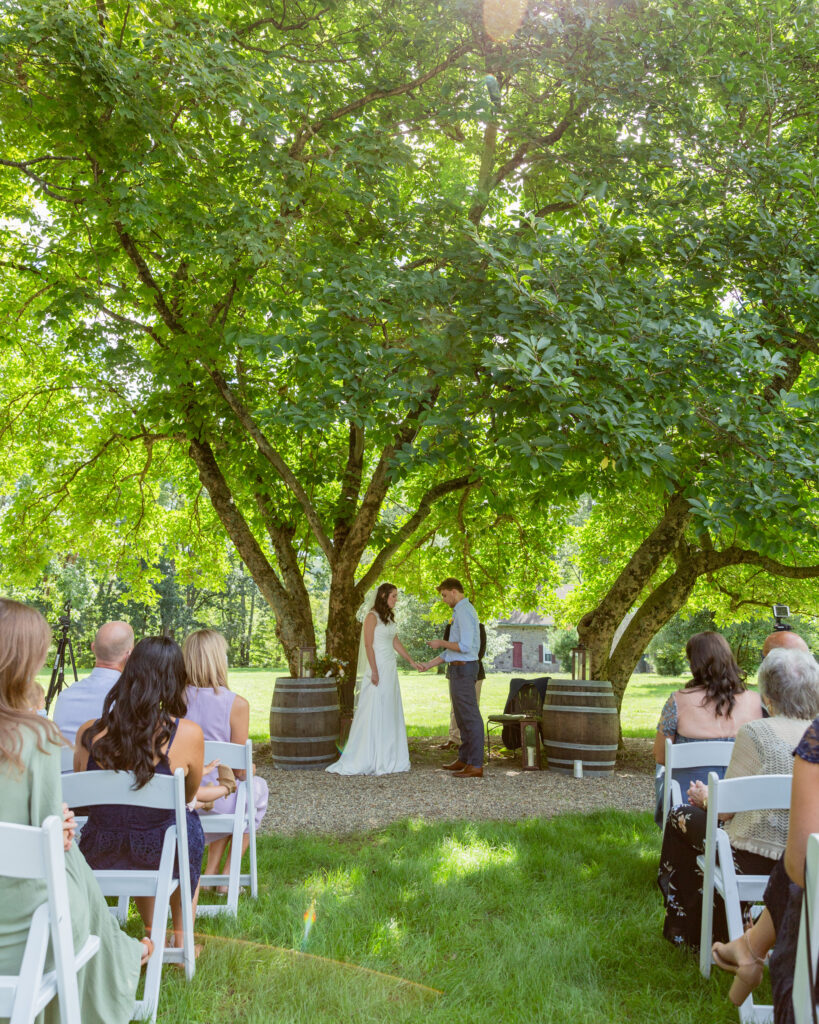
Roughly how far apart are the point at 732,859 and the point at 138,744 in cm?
257

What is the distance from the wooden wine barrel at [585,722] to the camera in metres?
8.89

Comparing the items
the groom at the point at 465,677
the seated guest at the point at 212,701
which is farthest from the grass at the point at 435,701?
the seated guest at the point at 212,701

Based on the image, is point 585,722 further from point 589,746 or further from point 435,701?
point 435,701

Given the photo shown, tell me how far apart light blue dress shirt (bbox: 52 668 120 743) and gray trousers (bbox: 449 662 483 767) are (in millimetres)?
5257

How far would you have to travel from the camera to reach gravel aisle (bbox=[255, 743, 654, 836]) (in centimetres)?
699

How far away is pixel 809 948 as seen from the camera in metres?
2.19

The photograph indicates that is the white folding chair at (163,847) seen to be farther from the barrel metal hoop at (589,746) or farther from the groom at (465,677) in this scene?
the barrel metal hoop at (589,746)

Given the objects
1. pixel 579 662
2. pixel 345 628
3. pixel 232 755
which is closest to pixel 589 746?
pixel 579 662

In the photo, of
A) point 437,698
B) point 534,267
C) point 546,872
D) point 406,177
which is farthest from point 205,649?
point 437,698

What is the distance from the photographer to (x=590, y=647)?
10.3 m

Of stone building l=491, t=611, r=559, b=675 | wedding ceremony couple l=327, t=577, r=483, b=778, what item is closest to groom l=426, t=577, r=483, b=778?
wedding ceremony couple l=327, t=577, r=483, b=778

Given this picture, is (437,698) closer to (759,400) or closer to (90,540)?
(90,540)

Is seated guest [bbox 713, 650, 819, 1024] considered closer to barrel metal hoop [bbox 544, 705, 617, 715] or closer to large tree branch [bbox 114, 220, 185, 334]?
barrel metal hoop [bbox 544, 705, 617, 715]

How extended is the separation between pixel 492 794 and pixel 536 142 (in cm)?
700
